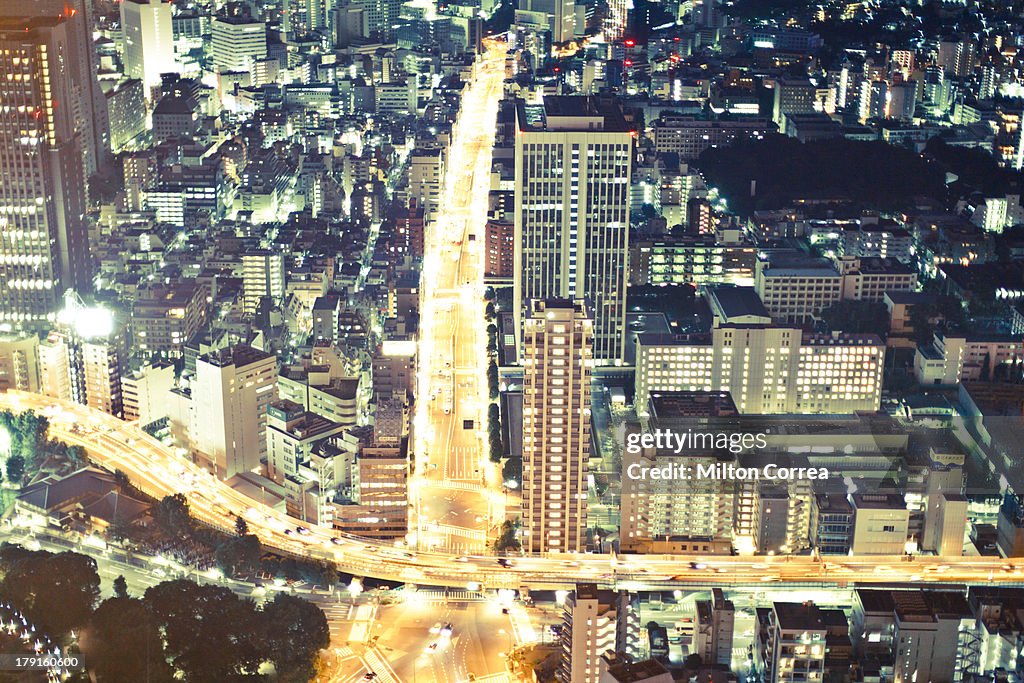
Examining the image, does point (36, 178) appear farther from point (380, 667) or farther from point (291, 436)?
point (380, 667)

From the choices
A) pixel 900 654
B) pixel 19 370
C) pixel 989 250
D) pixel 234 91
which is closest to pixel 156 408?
pixel 19 370

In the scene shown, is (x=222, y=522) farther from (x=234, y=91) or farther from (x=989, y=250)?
(x=234, y=91)

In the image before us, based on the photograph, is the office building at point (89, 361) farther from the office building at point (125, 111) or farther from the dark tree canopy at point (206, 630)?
the office building at point (125, 111)

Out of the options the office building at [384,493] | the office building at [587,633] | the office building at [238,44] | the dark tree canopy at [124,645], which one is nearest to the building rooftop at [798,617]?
the office building at [587,633]

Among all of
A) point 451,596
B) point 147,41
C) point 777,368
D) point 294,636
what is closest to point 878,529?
point 777,368

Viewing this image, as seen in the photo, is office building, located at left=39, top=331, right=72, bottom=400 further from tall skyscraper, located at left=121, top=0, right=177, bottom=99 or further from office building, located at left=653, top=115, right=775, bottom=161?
tall skyscraper, located at left=121, top=0, right=177, bottom=99

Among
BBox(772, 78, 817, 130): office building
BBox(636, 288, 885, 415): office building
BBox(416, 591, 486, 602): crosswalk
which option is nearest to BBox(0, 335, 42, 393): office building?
BBox(416, 591, 486, 602): crosswalk

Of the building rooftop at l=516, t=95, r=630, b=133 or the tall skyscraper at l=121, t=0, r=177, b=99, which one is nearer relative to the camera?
the building rooftop at l=516, t=95, r=630, b=133
